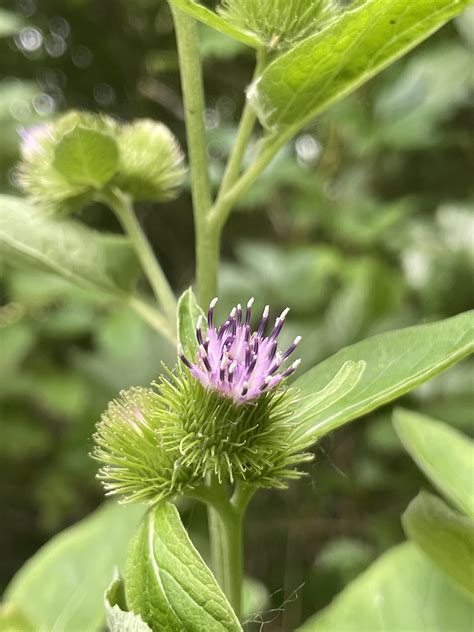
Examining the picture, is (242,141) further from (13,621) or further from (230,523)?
(13,621)

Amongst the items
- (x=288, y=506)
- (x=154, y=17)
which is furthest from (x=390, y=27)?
(x=154, y=17)

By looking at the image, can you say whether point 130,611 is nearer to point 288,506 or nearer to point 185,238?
point 288,506

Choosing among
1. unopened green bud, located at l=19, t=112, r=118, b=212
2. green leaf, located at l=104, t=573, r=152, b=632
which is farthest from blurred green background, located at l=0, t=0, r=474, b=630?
green leaf, located at l=104, t=573, r=152, b=632

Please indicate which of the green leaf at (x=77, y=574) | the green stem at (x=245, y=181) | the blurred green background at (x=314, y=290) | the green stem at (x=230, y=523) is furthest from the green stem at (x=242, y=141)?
the blurred green background at (x=314, y=290)

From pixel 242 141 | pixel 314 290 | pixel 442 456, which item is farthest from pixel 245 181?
pixel 314 290

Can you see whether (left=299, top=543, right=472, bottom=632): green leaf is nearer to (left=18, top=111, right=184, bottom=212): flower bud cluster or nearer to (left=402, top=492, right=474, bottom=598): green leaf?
(left=402, top=492, right=474, bottom=598): green leaf
